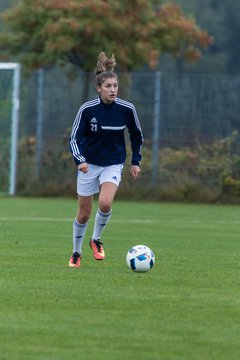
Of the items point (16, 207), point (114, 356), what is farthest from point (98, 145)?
point (16, 207)

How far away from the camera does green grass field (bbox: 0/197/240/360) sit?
738 centimetres

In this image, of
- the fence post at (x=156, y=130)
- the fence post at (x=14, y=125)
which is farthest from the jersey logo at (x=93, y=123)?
the fence post at (x=14, y=125)

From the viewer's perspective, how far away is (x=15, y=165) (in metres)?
25.8

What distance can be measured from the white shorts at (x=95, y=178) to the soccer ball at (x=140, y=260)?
102 centimetres

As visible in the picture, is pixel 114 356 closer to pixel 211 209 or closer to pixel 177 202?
pixel 211 209

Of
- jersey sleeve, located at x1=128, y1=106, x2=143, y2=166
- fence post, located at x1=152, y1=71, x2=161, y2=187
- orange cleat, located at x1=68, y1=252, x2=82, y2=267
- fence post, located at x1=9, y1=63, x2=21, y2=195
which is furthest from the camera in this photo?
fence post, located at x1=9, y1=63, x2=21, y2=195

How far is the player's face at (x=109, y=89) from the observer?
38.5 ft

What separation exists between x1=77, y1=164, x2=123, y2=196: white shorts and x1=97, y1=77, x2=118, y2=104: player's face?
76 centimetres

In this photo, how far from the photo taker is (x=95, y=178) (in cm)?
1207

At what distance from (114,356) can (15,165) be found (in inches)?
747

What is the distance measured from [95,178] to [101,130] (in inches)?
20.7

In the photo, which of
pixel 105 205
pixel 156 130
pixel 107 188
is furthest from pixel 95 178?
pixel 156 130

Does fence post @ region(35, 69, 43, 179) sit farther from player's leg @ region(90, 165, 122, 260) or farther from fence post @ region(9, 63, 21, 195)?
player's leg @ region(90, 165, 122, 260)

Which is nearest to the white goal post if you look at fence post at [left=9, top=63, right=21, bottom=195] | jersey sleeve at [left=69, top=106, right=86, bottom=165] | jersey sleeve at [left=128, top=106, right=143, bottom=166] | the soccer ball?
fence post at [left=9, top=63, right=21, bottom=195]
